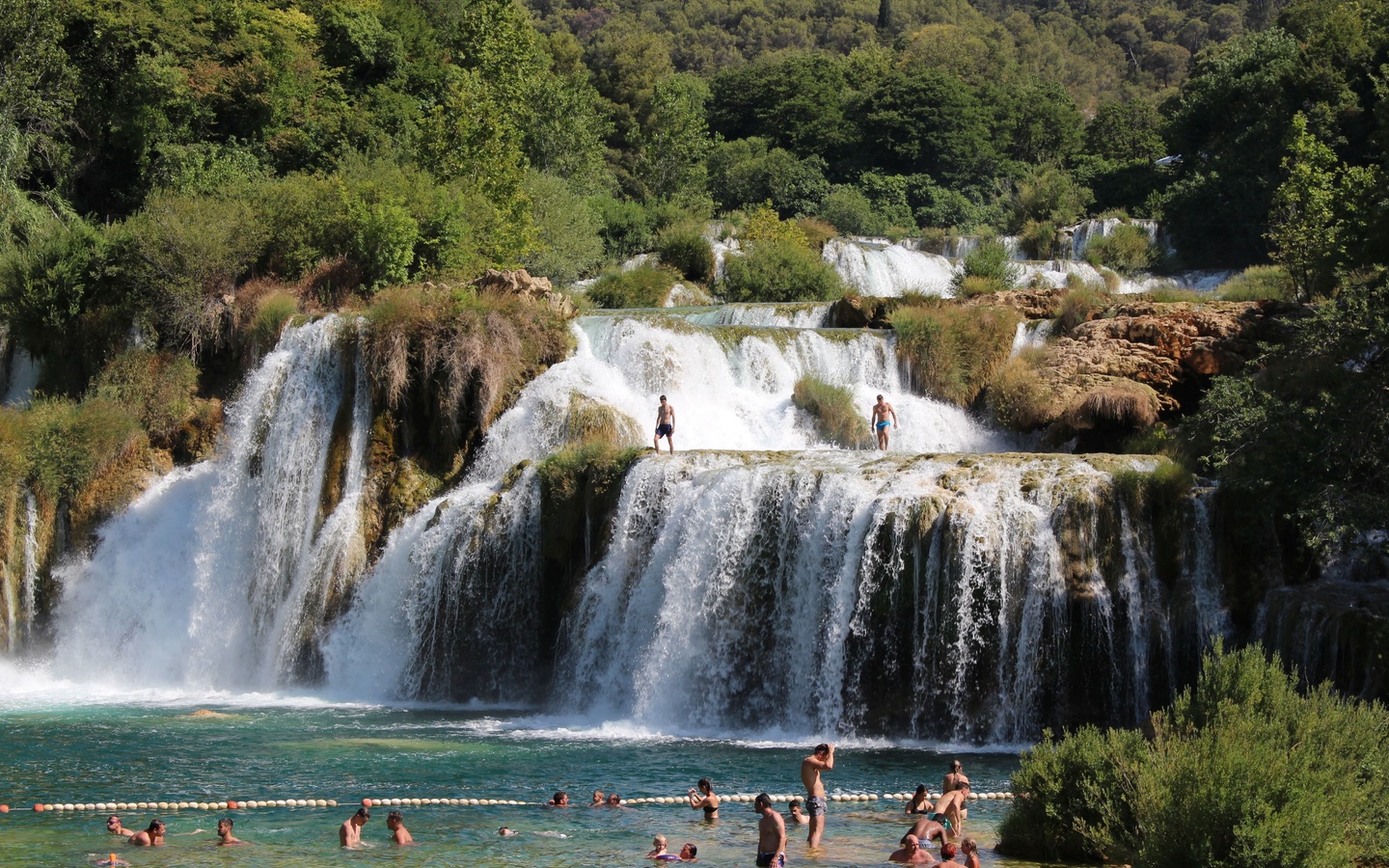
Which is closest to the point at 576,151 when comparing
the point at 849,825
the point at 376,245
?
the point at 376,245

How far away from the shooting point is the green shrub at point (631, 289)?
118 ft

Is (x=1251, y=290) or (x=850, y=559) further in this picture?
(x=1251, y=290)

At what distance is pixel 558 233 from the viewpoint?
1431 inches

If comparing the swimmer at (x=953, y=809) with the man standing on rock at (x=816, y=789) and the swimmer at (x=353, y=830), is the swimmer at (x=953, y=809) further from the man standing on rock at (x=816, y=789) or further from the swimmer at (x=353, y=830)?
the swimmer at (x=353, y=830)

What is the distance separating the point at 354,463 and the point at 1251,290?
748 inches

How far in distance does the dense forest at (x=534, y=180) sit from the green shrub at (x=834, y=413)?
632 cm

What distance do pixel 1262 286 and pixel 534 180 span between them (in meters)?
18.1

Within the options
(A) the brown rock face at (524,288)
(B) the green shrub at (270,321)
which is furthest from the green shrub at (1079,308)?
(B) the green shrub at (270,321)

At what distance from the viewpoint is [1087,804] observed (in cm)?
1144

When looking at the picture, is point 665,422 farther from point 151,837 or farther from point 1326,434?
point 151,837

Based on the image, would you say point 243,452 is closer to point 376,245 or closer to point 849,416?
point 376,245

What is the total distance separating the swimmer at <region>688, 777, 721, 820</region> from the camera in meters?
13.8

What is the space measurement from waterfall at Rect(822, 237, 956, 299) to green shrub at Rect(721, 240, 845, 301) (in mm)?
1120

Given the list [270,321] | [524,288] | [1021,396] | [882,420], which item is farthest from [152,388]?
[1021,396]
